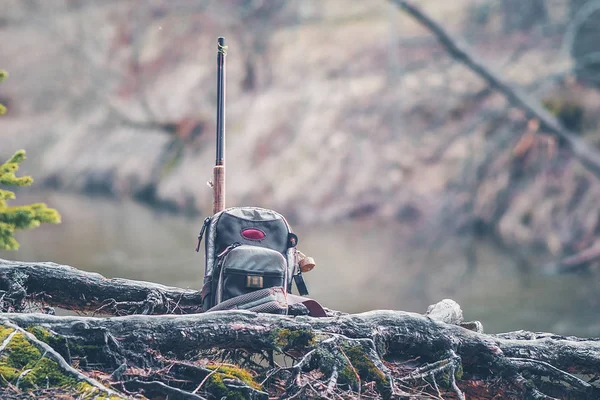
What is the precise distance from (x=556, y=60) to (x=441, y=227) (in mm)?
2892

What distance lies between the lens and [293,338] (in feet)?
7.91

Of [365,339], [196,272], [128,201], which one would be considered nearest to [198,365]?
[365,339]

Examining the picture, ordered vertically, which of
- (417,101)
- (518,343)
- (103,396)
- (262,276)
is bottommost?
(103,396)

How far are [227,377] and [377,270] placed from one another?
922cm

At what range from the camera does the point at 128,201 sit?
49.5ft

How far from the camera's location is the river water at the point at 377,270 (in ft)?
32.2

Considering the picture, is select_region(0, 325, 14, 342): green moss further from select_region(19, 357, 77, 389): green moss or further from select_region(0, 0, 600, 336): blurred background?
select_region(0, 0, 600, 336): blurred background

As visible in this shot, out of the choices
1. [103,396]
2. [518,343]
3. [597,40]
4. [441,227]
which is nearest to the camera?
[103,396]

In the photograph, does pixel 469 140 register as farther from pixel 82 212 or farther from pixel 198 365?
pixel 198 365

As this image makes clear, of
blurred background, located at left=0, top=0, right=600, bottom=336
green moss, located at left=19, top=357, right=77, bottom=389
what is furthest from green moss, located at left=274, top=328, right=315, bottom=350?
blurred background, located at left=0, top=0, right=600, bottom=336

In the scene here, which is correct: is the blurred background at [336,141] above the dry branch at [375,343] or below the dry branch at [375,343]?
above

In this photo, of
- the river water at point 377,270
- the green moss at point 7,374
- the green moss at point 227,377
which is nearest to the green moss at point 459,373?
the green moss at point 227,377

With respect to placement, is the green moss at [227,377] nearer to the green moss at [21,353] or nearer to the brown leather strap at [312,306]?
the brown leather strap at [312,306]

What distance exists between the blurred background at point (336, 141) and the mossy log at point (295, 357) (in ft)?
23.4
